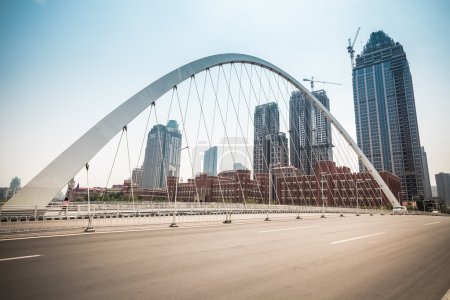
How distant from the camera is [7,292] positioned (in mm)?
3535

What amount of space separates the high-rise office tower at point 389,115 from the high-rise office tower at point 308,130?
27681mm

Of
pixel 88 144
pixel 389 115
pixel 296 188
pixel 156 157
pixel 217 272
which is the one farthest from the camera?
pixel 156 157

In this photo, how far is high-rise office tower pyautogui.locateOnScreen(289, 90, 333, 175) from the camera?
127 m

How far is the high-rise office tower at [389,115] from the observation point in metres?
148

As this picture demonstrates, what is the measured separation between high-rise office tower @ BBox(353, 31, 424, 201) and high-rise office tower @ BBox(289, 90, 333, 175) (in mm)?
27681

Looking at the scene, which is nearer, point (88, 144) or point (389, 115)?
point (88, 144)

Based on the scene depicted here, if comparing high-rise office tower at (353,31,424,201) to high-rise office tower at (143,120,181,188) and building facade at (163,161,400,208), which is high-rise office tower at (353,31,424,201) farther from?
high-rise office tower at (143,120,181,188)

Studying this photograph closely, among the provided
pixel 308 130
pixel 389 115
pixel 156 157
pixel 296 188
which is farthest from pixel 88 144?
pixel 389 115

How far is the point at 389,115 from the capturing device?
514ft

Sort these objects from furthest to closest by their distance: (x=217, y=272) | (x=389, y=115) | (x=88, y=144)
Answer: (x=389, y=115)
(x=88, y=144)
(x=217, y=272)

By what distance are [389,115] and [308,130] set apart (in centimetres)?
6196

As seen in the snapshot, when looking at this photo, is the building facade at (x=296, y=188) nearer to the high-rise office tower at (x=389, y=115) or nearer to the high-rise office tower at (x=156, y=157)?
the high-rise office tower at (x=156, y=157)

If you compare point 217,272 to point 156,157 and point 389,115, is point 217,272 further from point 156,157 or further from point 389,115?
point 389,115

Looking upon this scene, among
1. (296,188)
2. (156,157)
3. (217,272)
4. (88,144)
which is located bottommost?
(296,188)
